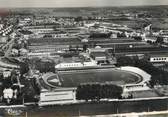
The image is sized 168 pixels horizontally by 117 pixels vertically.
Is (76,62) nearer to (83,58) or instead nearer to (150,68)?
(83,58)

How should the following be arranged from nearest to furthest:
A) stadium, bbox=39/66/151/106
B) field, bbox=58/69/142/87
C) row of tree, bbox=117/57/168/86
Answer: stadium, bbox=39/66/151/106 → field, bbox=58/69/142/87 → row of tree, bbox=117/57/168/86

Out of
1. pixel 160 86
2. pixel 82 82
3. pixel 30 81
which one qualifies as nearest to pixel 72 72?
pixel 82 82

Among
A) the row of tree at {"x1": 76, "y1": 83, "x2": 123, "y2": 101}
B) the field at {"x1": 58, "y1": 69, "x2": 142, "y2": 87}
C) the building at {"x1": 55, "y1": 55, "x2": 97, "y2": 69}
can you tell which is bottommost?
the row of tree at {"x1": 76, "y1": 83, "x2": 123, "y2": 101}

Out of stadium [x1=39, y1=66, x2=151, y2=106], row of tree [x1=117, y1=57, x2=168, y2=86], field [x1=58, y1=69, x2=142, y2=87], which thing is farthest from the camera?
row of tree [x1=117, y1=57, x2=168, y2=86]

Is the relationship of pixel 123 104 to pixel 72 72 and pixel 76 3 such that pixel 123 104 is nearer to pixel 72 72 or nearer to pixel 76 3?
pixel 72 72

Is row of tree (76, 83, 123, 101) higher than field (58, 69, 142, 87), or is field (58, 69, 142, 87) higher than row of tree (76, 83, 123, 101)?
field (58, 69, 142, 87)

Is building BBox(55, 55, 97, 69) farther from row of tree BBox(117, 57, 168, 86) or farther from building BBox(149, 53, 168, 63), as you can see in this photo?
building BBox(149, 53, 168, 63)

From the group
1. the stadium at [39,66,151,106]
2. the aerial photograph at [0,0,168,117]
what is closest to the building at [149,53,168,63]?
the aerial photograph at [0,0,168,117]

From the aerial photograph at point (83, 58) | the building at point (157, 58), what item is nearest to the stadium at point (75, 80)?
the aerial photograph at point (83, 58)

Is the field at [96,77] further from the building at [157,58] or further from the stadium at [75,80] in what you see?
the building at [157,58]

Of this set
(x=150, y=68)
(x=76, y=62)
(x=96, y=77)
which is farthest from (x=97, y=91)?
(x=150, y=68)
